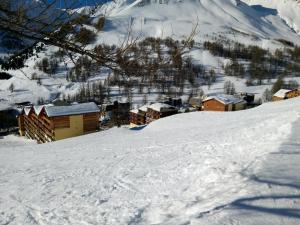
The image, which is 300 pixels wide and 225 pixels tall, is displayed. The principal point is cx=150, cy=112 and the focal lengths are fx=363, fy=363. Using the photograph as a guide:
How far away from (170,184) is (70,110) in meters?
18.7

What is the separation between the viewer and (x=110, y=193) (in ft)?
21.0

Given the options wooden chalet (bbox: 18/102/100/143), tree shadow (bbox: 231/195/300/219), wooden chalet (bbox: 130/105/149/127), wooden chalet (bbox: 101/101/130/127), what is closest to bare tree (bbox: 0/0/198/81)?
tree shadow (bbox: 231/195/300/219)

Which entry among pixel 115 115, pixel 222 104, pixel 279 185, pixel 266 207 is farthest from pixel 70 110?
pixel 266 207

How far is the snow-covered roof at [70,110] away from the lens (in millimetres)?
23578

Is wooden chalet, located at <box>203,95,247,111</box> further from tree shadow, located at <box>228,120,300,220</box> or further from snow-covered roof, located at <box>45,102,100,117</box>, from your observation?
tree shadow, located at <box>228,120,300,220</box>

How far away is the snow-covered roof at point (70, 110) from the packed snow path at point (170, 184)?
1316 cm

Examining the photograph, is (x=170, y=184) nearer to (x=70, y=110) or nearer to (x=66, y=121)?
(x=66, y=121)

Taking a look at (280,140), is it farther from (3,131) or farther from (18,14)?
(3,131)

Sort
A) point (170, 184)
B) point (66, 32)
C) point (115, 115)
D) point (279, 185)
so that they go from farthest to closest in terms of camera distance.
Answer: point (115, 115) → point (170, 184) → point (279, 185) → point (66, 32)

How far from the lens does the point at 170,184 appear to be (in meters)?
6.51

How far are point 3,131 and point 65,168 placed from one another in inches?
1272

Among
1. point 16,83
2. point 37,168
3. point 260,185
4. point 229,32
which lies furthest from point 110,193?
point 229,32

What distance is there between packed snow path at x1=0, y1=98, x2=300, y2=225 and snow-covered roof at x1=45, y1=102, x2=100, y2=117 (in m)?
13.2

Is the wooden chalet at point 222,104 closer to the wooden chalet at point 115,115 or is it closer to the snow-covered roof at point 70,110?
the wooden chalet at point 115,115
